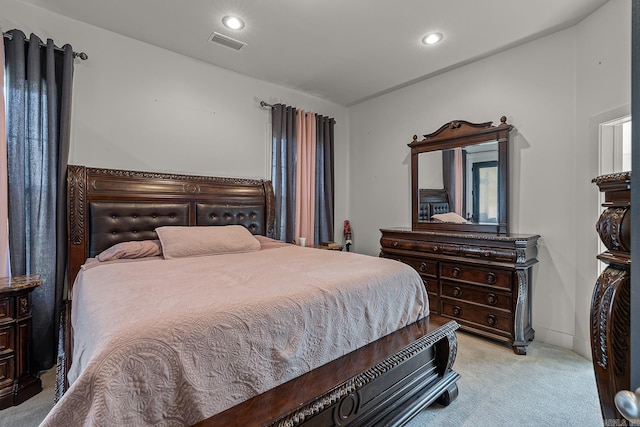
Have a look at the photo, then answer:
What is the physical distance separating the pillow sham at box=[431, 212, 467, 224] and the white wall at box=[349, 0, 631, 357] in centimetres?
48

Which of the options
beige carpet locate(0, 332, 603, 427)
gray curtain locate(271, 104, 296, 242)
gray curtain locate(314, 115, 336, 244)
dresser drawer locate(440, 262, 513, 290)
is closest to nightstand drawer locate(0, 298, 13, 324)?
beige carpet locate(0, 332, 603, 427)

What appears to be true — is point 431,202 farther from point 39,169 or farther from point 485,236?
point 39,169

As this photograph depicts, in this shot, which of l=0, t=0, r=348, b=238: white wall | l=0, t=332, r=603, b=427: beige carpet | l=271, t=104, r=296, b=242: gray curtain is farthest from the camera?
l=271, t=104, r=296, b=242: gray curtain

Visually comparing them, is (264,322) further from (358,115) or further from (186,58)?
(358,115)

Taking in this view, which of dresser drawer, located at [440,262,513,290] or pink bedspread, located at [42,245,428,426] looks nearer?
pink bedspread, located at [42,245,428,426]

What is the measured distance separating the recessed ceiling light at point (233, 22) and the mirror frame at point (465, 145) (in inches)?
91.5

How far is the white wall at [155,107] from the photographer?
8.76 ft

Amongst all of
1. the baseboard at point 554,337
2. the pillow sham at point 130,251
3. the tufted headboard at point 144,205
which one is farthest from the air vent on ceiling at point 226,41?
the baseboard at point 554,337

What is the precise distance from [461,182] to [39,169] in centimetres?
393

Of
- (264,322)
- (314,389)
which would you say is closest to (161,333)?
(264,322)

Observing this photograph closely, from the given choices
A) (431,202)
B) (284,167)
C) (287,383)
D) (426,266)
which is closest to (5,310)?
(287,383)

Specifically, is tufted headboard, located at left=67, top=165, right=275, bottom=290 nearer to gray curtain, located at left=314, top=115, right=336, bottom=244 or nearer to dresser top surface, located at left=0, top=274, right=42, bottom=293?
dresser top surface, located at left=0, top=274, right=42, bottom=293

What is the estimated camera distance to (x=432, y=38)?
2891 millimetres

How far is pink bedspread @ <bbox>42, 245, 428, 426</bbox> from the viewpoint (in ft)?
3.18
